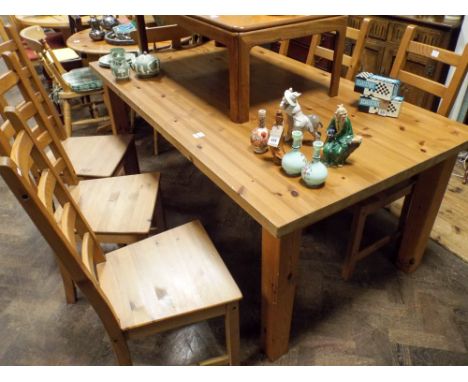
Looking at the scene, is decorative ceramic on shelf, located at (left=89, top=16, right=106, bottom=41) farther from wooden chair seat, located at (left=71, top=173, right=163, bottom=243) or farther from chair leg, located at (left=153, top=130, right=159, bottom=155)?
wooden chair seat, located at (left=71, top=173, right=163, bottom=243)

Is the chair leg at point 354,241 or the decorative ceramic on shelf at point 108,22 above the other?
the decorative ceramic on shelf at point 108,22

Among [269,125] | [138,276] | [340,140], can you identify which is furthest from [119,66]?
[340,140]

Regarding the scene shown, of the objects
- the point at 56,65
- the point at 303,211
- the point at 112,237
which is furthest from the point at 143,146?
the point at 303,211

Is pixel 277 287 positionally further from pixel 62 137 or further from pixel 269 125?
pixel 62 137

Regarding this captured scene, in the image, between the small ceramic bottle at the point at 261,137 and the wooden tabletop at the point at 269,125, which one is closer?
the wooden tabletop at the point at 269,125

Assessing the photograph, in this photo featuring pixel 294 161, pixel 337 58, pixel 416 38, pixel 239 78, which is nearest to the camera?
pixel 294 161

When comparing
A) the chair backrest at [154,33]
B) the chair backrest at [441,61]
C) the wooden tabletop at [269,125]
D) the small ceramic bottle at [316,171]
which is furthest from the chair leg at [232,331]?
the chair backrest at [154,33]

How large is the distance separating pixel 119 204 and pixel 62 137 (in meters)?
0.65

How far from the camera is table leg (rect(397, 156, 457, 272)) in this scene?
147 centimetres

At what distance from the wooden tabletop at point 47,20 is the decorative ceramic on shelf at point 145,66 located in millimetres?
2014

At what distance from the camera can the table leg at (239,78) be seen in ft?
4.25

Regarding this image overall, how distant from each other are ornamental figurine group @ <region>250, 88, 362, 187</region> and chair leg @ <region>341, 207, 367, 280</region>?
18.5 inches

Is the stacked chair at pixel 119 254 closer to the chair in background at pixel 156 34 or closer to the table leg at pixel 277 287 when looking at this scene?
the table leg at pixel 277 287

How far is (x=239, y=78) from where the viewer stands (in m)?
1.34
